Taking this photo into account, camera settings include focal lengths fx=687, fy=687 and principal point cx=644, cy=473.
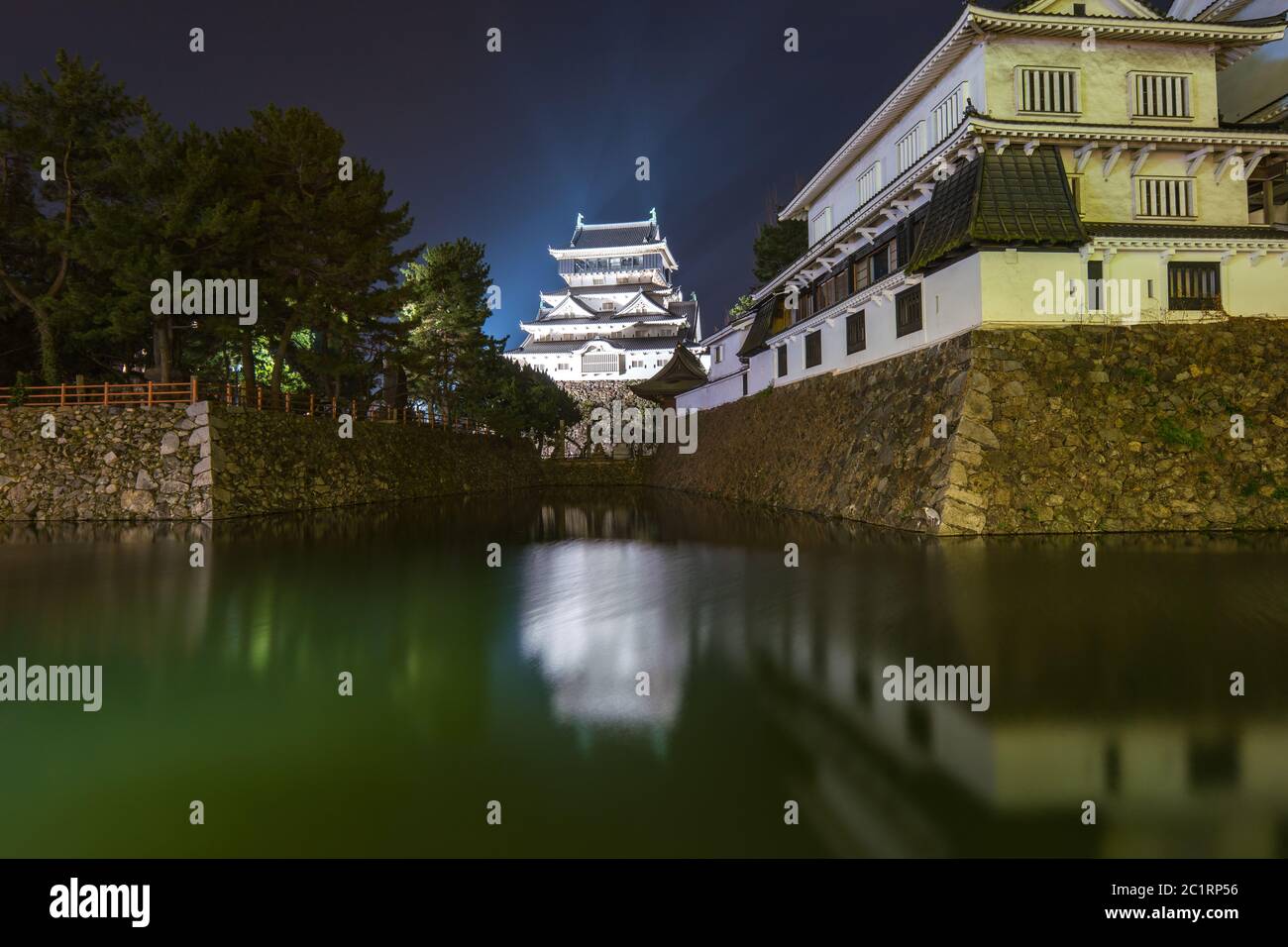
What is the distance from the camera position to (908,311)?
19016 millimetres

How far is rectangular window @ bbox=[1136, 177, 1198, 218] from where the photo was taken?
17.0 m

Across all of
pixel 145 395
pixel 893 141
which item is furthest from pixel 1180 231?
pixel 145 395

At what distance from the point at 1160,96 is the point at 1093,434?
380 inches

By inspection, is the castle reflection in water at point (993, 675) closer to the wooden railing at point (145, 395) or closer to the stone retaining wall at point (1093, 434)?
the stone retaining wall at point (1093, 434)

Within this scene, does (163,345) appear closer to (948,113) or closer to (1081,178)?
(948,113)

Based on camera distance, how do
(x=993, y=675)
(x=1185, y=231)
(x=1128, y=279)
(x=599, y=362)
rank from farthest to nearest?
1. (x=599, y=362)
2. (x=1185, y=231)
3. (x=1128, y=279)
4. (x=993, y=675)

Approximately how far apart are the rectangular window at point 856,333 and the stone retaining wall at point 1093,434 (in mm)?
4312

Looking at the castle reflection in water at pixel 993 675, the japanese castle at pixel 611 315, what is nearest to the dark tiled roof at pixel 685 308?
the japanese castle at pixel 611 315

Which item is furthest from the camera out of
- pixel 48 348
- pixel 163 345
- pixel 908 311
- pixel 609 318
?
pixel 609 318

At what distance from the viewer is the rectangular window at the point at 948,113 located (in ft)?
57.1

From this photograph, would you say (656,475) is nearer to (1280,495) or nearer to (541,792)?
(1280,495)

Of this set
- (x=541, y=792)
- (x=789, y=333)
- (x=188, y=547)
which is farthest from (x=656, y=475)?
(x=541, y=792)

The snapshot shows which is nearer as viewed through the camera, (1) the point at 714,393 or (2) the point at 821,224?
(2) the point at 821,224

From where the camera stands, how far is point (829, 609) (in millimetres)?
8391
